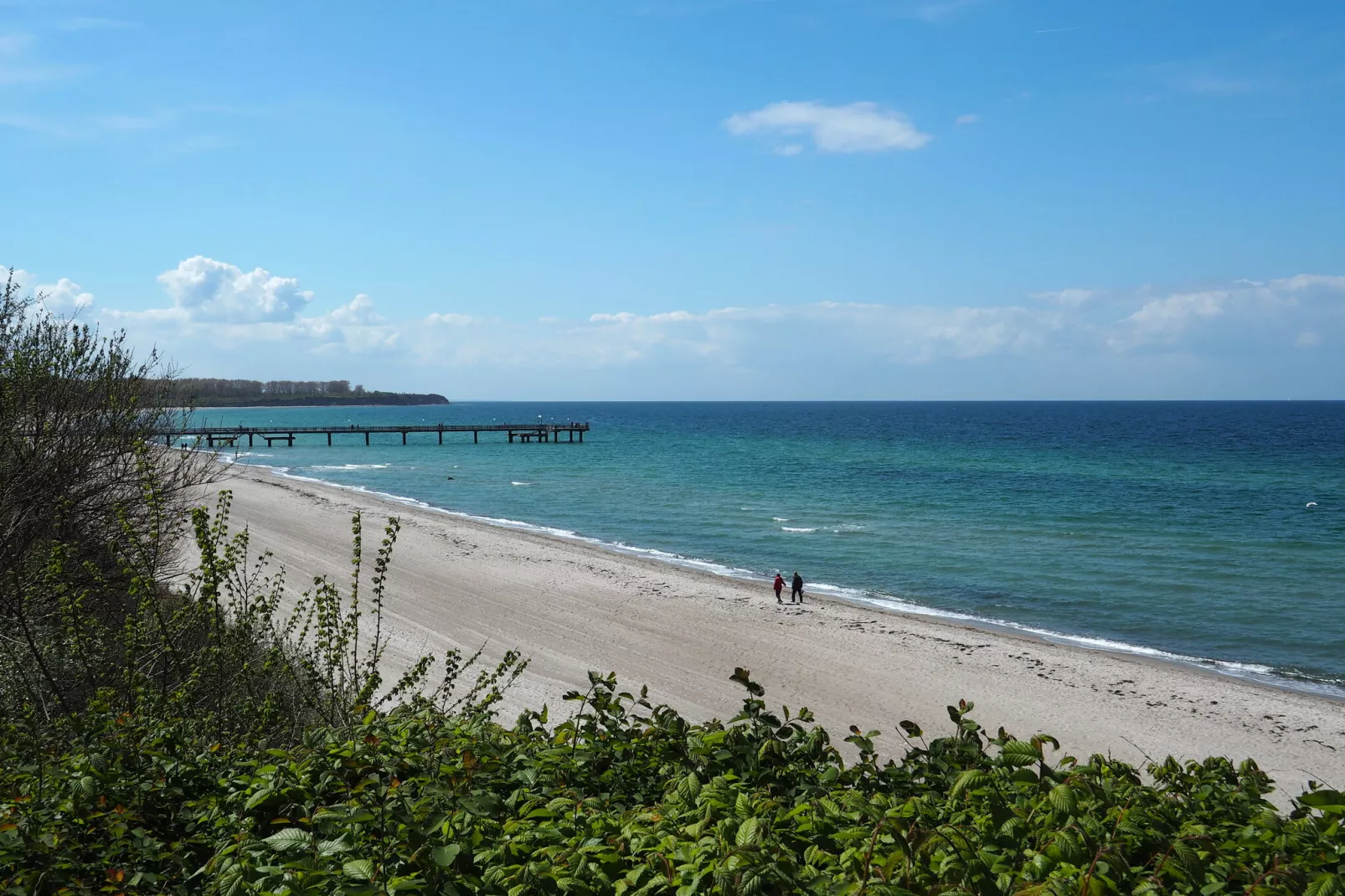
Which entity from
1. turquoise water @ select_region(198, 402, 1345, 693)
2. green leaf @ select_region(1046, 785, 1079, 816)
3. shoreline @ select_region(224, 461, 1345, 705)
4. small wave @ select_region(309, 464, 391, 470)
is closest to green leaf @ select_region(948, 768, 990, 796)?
green leaf @ select_region(1046, 785, 1079, 816)

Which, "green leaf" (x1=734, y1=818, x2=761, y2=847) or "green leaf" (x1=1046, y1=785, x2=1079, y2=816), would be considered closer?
"green leaf" (x1=734, y1=818, x2=761, y2=847)

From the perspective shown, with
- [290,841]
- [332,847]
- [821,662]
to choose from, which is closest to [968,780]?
[332,847]

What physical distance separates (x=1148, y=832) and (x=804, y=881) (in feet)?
4.02

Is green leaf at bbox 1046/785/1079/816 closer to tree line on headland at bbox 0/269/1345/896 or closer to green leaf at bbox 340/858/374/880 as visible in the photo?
tree line on headland at bbox 0/269/1345/896

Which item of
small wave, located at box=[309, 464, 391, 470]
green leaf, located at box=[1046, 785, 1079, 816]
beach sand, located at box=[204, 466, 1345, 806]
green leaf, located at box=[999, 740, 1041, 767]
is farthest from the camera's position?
small wave, located at box=[309, 464, 391, 470]

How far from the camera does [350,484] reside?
56.9 m

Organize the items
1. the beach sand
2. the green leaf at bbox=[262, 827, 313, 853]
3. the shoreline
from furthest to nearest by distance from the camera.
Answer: the shoreline → the beach sand → the green leaf at bbox=[262, 827, 313, 853]

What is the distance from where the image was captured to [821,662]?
63.0 feet

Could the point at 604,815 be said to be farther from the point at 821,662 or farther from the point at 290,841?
the point at 821,662

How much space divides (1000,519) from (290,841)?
42.0 meters

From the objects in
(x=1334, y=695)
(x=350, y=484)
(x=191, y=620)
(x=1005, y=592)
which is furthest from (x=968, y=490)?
(x=191, y=620)

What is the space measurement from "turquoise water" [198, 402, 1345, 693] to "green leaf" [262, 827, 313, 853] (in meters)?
22.0

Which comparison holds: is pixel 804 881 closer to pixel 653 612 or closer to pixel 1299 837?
pixel 1299 837

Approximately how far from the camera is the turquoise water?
24328 millimetres
